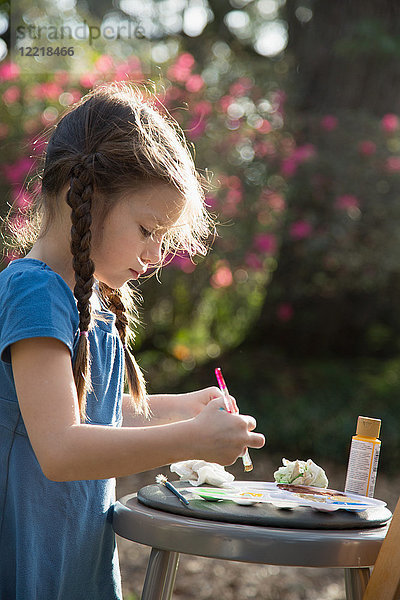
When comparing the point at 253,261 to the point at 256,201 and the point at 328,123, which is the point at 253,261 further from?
the point at 328,123

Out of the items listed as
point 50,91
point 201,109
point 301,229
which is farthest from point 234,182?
point 50,91

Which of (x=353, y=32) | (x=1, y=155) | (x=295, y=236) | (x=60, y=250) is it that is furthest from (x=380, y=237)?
(x=60, y=250)

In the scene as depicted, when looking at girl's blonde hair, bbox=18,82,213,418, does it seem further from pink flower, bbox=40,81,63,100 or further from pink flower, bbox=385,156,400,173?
pink flower, bbox=385,156,400,173

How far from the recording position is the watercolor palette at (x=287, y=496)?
4.13 ft

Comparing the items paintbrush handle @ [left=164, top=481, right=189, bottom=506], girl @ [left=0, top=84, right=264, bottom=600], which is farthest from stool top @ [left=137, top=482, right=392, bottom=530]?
girl @ [left=0, top=84, right=264, bottom=600]

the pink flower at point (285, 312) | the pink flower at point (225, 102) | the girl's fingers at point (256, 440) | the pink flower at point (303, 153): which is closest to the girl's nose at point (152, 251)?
the girl's fingers at point (256, 440)

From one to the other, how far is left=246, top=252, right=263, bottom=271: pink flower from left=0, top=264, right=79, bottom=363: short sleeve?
360 centimetres

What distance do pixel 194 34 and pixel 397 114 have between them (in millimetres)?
1652

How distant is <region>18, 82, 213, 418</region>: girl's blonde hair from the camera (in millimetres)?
1221

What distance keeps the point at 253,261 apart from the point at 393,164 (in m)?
1.27

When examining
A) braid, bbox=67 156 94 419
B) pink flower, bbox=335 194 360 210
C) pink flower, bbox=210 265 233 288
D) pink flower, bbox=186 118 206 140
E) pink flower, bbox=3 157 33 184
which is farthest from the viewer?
pink flower, bbox=335 194 360 210

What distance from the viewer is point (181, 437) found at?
3.70 ft

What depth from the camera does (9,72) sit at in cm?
432

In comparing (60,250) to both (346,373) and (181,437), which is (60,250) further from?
(346,373)
